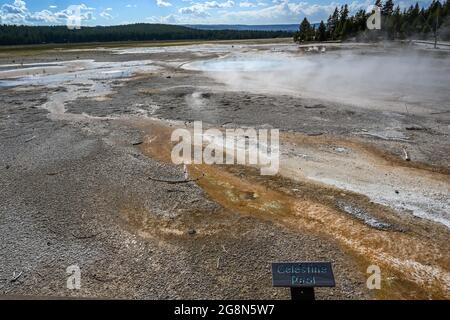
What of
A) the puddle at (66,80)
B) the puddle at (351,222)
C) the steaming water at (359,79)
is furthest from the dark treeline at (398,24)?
the puddle at (351,222)

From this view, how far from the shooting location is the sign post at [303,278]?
143 inches

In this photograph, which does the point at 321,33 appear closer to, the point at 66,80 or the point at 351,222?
the point at 66,80

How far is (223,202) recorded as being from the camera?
920 centimetres

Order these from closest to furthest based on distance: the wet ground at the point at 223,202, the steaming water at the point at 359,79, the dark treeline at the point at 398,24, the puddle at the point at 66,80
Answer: the wet ground at the point at 223,202 < the steaming water at the point at 359,79 < the puddle at the point at 66,80 < the dark treeline at the point at 398,24

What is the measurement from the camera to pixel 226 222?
8289mm

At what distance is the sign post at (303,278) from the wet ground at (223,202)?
2.53 metres

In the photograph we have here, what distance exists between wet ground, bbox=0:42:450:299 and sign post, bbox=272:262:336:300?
2.53 meters

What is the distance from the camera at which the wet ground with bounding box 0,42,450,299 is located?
6590 millimetres

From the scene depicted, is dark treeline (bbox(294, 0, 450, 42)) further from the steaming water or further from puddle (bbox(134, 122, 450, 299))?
puddle (bbox(134, 122, 450, 299))

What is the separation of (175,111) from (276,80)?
11688 mm

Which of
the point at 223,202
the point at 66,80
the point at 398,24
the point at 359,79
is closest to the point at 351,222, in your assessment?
the point at 223,202

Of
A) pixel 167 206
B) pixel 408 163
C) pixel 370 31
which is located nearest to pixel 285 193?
pixel 167 206

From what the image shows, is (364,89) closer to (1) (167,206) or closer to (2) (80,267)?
(1) (167,206)

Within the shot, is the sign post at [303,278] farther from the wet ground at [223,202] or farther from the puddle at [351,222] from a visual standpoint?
the puddle at [351,222]
